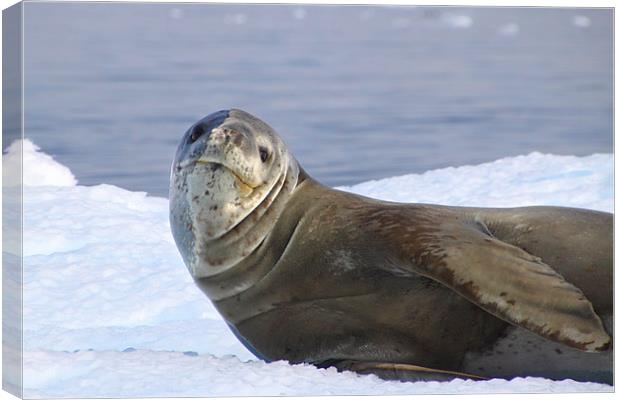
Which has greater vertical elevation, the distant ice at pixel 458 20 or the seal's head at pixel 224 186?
the distant ice at pixel 458 20

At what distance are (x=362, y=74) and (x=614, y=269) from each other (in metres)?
1.16

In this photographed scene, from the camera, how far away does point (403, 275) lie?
533cm

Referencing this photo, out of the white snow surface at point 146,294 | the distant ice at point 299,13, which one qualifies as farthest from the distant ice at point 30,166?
the distant ice at point 299,13

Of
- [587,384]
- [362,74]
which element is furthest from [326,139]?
[587,384]

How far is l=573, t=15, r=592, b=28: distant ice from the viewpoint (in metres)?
5.59

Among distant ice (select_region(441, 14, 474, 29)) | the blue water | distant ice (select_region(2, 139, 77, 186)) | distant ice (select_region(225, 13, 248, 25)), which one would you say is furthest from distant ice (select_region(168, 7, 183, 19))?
distant ice (select_region(441, 14, 474, 29))

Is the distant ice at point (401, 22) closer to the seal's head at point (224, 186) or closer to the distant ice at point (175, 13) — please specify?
the seal's head at point (224, 186)

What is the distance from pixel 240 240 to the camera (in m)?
5.52

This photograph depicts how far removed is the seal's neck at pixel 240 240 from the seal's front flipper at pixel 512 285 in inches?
25.1

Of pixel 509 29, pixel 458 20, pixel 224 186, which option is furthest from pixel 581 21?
pixel 224 186

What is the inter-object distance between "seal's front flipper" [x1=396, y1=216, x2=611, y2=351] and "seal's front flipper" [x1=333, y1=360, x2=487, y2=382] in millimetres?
334

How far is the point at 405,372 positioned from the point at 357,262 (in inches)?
16.8

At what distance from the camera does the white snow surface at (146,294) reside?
5.11 m

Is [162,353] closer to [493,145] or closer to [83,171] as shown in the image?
[83,171]
